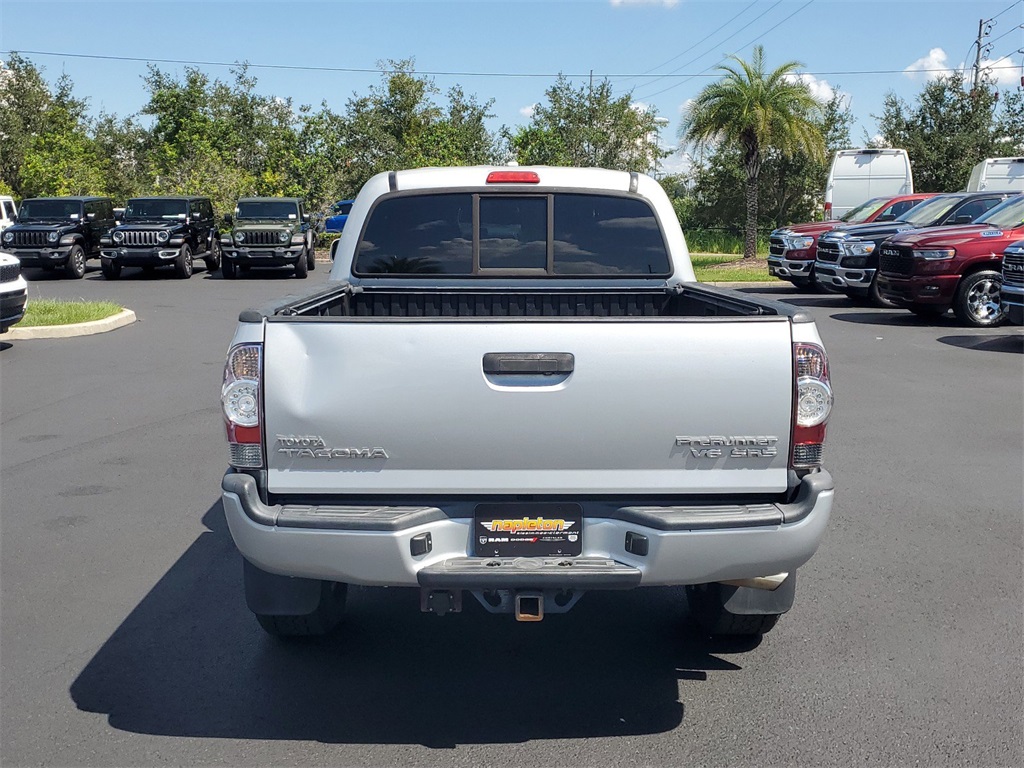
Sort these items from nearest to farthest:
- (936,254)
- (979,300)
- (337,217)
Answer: (936,254) → (979,300) → (337,217)

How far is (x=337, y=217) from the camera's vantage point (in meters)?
34.3

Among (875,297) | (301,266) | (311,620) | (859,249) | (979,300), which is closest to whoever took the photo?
→ (311,620)

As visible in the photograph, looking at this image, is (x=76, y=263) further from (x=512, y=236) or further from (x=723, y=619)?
(x=723, y=619)

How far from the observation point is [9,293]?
12.9 m

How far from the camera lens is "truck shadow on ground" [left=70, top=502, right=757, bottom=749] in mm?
3836

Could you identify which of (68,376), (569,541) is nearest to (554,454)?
(569,541)

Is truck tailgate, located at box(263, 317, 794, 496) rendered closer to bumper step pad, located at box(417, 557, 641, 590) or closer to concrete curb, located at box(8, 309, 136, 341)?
bumper step pad, located at box(417, 557, 641, 590)

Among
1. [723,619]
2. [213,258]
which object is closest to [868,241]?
[723,619]

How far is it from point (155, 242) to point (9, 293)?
42.0 feet

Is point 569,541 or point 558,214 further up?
point 558,214

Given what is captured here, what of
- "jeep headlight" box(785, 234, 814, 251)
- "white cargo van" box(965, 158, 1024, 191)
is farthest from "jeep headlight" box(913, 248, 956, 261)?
"white cargo van" box(965, 158, 1024, 191)

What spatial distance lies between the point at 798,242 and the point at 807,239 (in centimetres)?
19

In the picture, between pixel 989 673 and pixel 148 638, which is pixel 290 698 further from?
pixel 989 673

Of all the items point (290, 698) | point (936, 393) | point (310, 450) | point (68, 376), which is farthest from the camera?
point (68, 376)
